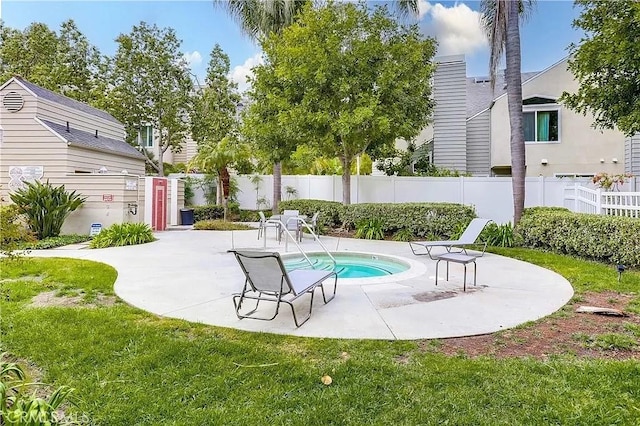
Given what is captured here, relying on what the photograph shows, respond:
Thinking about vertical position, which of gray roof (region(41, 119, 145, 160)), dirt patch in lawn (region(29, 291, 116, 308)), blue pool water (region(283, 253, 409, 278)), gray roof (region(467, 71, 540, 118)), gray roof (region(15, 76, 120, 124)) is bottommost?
dirt patch in lawn (region(29, 291, 116, 308))

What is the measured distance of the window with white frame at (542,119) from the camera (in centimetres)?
1623

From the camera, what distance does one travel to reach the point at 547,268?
759cm

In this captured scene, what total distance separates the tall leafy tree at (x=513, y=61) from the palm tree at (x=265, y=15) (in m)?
7.43

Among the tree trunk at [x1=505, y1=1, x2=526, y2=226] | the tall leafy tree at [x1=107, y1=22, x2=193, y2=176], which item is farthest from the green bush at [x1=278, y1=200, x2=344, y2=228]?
the tall leafy tree at [x1=107, y1=22, x2=193, y2=176]

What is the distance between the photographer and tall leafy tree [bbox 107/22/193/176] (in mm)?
22516

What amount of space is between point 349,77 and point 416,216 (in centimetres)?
477

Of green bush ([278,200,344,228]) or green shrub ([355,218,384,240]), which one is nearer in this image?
green shrub ([355,218,384,240])

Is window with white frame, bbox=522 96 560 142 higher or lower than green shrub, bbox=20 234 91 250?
higher

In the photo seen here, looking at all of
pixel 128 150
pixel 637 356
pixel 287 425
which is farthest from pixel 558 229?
pixel 128 150

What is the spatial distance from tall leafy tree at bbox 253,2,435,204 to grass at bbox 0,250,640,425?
908 centimetres

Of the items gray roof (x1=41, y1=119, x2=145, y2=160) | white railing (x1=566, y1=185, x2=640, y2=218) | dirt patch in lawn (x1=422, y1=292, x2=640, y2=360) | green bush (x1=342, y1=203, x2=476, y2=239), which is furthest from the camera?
gray roof (x1=41, y1=119, x2=145, y2=160)

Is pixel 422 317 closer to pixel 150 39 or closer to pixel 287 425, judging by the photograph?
pixel 287 425

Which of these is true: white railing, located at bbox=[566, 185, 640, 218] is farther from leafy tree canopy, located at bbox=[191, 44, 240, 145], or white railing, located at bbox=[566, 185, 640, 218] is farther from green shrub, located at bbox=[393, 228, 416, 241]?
leafy tree canopy, located at bbox=[191, 44, 240, 145]

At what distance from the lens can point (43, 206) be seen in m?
11.9
